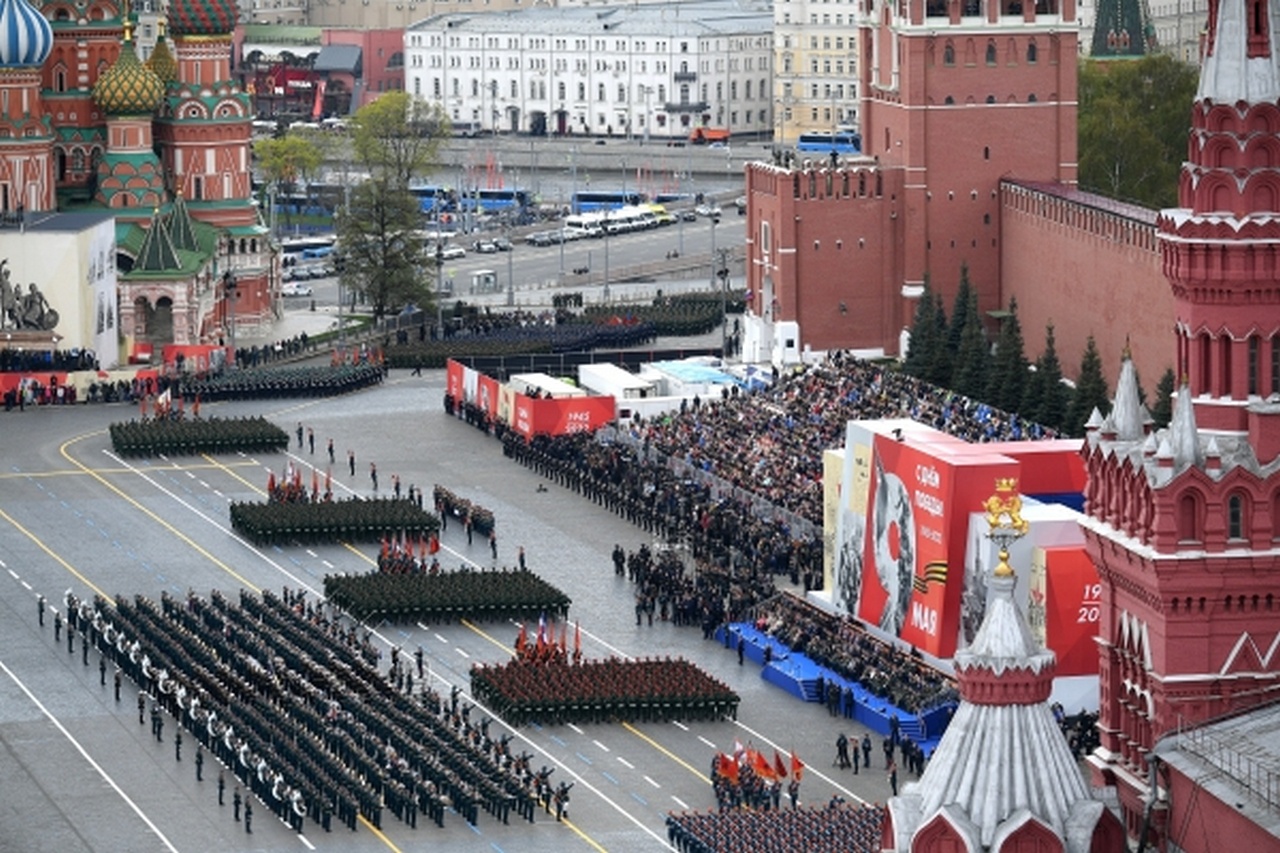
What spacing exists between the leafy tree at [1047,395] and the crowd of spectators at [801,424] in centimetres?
125

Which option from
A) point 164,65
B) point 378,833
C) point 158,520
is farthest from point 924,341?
point 378,833

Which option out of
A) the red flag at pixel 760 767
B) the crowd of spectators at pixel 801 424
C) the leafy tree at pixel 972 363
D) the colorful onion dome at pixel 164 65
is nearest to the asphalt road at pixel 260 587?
the red flag at pixel 760 767

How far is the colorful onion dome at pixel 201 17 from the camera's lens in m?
149

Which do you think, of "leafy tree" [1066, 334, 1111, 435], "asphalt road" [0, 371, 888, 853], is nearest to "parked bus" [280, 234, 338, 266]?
"asphalt road" [0, 371, 888, 853]

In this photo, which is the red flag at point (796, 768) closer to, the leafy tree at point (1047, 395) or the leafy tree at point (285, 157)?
the leafy tree at point (1047, 395)

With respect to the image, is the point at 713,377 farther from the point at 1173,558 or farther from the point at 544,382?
the point at 1173,558

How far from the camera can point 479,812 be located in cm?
8094

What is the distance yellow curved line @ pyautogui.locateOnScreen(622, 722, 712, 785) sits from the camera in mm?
83875

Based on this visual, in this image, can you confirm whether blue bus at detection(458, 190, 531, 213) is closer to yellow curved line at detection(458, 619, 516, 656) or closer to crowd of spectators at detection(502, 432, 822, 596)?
crowd of spectators at detection(502, 432, 822, 596)

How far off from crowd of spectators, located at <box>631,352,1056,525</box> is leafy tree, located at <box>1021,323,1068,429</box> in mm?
1250

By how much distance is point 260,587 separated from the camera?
4053 inches

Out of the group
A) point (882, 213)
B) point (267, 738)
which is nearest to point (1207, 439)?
point (267, 738)

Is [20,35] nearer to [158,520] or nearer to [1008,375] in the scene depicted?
[158,520]

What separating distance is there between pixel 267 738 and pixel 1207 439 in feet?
86.7
